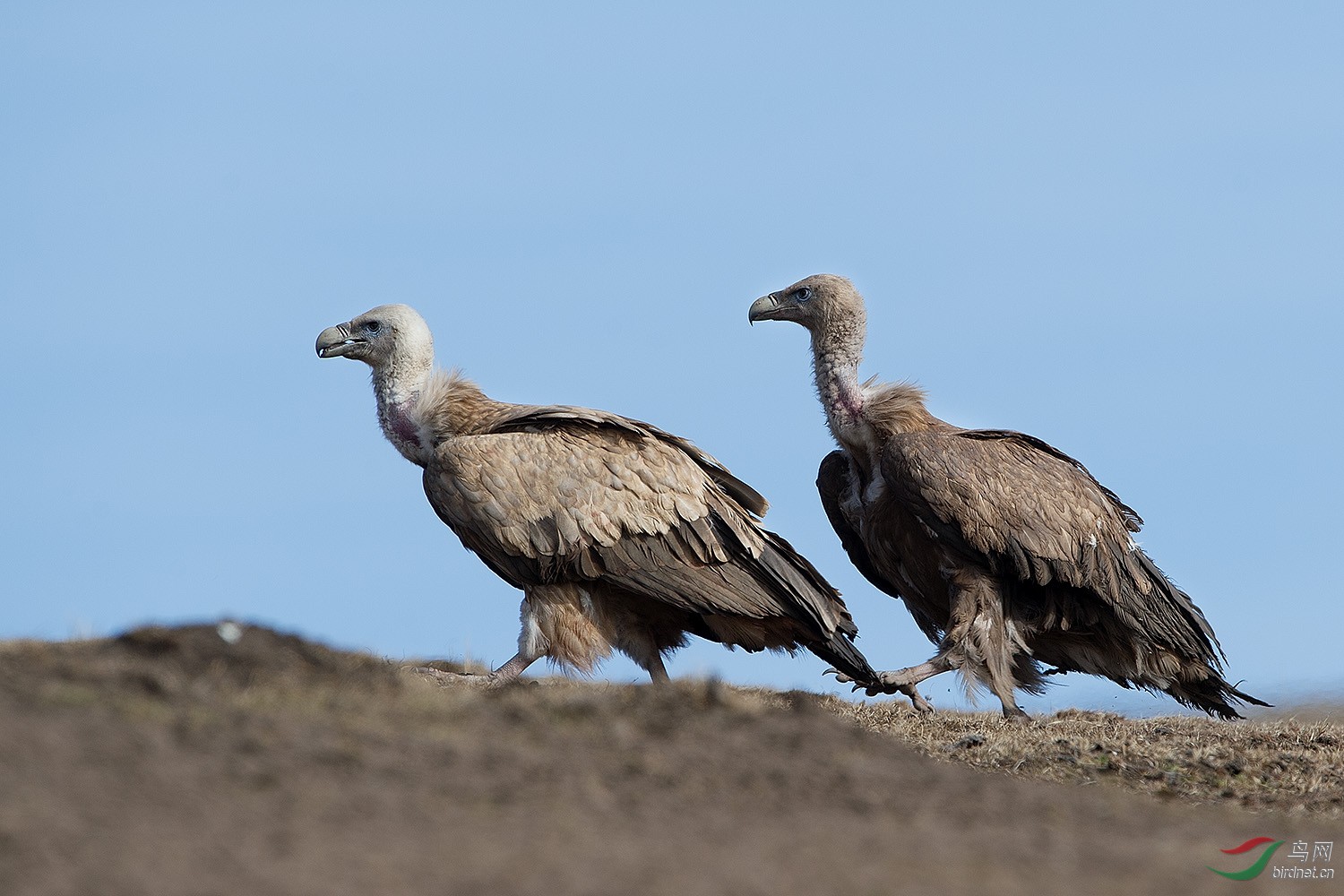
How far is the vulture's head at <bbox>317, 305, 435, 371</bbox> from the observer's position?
36.4 ft

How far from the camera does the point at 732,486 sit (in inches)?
415

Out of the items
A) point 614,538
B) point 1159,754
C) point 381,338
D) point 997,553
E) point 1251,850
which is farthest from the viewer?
point 381,338

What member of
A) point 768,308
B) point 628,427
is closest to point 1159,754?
point 628,427

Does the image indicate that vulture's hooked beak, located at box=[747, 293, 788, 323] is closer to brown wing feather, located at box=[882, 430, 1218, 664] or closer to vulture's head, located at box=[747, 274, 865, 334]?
vulture's head, located at box=[747, 274, 865, 334]

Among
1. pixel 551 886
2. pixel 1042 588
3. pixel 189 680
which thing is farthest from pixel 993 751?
pixel 551 886

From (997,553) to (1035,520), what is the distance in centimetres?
34

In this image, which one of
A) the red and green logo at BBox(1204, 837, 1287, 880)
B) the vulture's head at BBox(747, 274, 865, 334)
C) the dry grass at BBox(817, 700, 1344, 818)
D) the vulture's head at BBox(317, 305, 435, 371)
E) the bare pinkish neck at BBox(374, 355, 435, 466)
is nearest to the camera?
the red and green logo at BBox(1204, 837, 1287, 880)

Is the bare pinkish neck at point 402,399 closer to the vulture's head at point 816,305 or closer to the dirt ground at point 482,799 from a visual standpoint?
the vulture's head at point 816,305

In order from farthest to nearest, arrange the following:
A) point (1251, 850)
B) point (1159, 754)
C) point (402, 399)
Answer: point (402, 399) < point (1159, 754) < point (1251, 850)

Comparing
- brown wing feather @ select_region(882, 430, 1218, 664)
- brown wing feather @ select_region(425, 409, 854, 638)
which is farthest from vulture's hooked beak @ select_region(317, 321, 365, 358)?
brown wing feather @ select_region(882, 430, 1218, 664)

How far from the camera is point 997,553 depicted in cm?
1066

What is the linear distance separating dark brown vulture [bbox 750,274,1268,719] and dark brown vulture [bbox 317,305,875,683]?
91 centimetres

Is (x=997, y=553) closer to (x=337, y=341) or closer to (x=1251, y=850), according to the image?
(x=337, y=341)

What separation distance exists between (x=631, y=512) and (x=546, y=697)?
11.5ft
